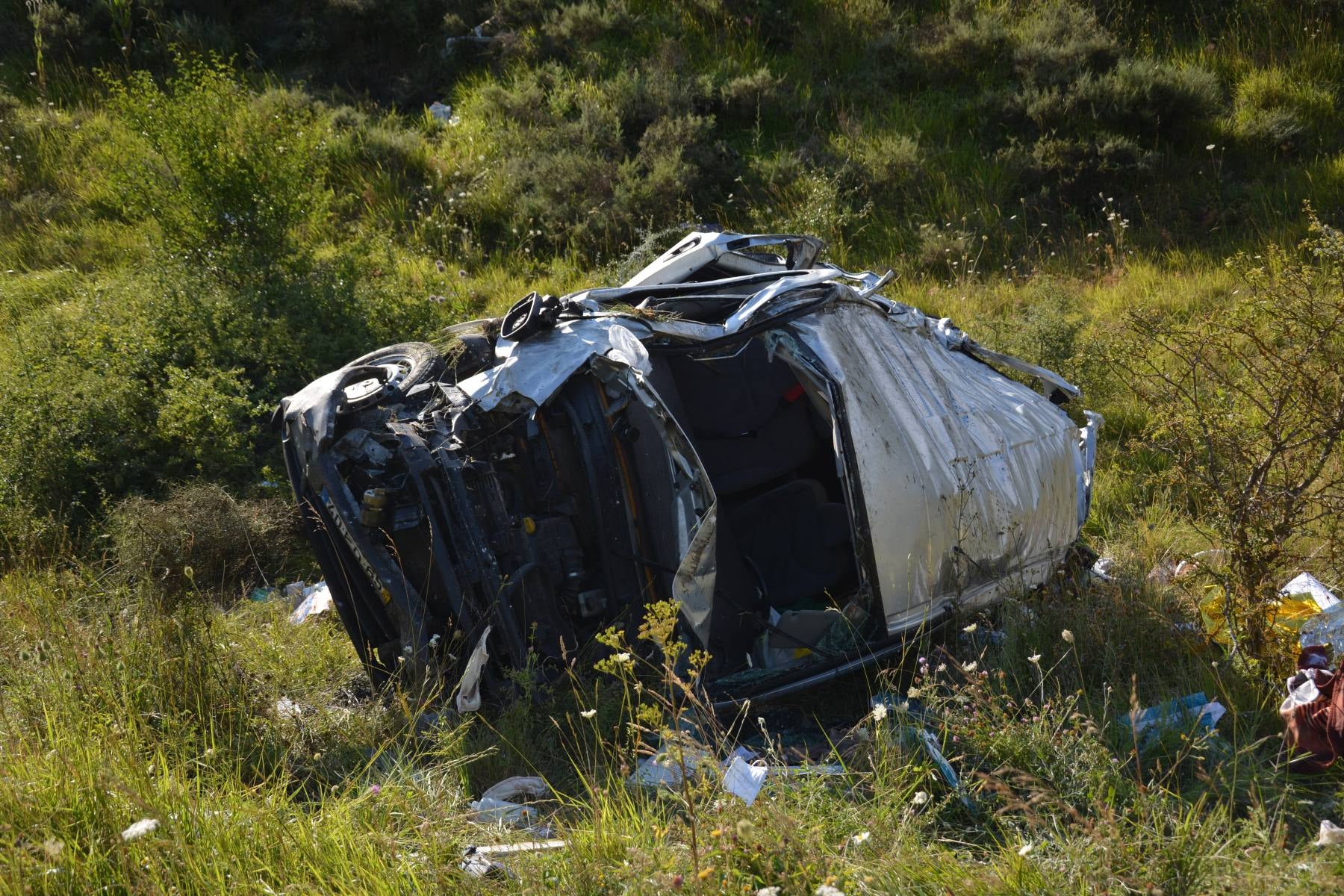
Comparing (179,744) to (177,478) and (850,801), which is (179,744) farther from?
(177,478)

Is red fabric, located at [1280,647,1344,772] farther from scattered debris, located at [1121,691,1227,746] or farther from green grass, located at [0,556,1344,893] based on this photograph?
scattered debris, located at [1121,691,1227,746]

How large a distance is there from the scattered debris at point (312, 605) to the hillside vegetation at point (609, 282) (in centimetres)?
12

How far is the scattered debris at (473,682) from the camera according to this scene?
3875 mm

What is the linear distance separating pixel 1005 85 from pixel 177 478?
9485mm

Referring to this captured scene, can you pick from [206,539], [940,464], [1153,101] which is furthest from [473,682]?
[1153,101]

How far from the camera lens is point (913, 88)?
11.8m

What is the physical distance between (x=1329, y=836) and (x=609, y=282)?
7120 millimetres

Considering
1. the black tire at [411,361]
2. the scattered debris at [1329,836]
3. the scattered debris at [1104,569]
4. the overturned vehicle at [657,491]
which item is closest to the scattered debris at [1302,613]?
the scattered debris at [1104,569]

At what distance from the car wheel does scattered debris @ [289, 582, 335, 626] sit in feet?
4.34

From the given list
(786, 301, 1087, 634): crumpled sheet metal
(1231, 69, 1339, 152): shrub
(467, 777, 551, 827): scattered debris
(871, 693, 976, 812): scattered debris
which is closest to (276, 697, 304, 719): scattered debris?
(467, 777, 551, 827): scattered debris

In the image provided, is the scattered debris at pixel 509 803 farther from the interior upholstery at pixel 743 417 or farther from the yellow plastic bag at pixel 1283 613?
the yellow plastic bag at pixel 1283 613

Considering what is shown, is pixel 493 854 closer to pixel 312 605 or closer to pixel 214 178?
pixel 312 605

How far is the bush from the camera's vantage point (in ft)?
17.9

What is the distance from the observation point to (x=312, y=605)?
17.7 ft
